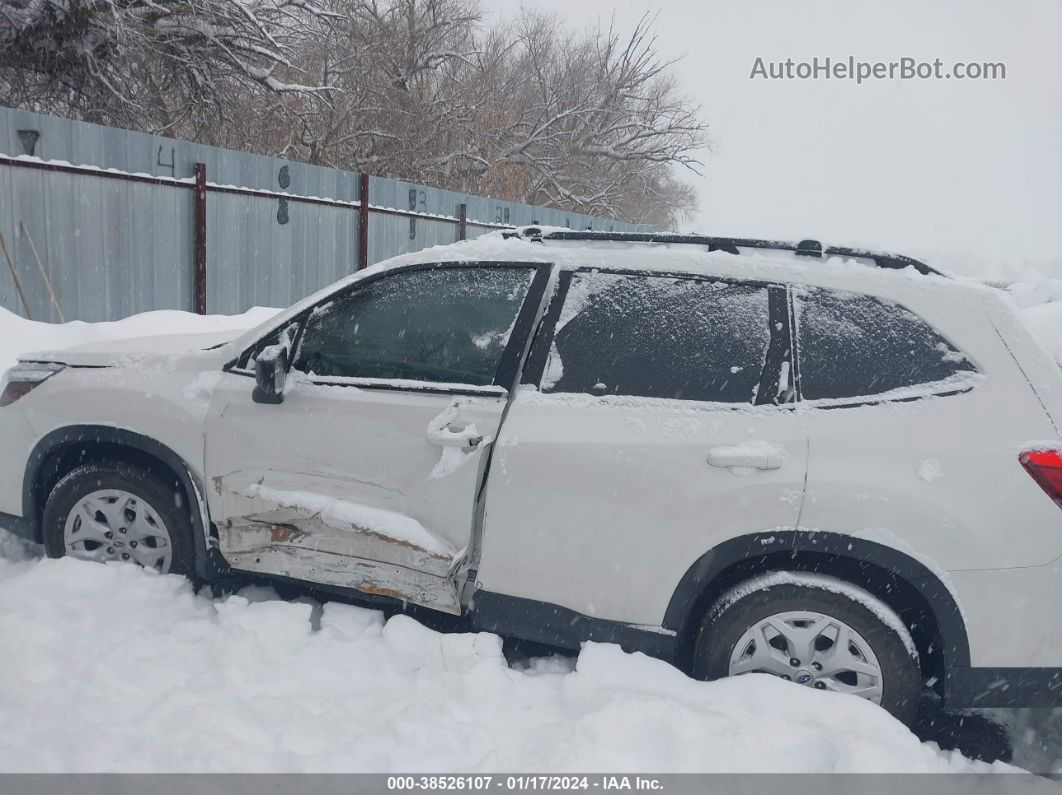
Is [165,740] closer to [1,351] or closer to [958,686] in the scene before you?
[958,686]

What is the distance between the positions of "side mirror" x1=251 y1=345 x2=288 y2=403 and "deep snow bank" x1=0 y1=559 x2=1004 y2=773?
0.87 meters

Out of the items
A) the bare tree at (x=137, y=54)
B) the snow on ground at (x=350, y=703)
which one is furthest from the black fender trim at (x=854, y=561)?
the bare tree at (x=137, y=54)

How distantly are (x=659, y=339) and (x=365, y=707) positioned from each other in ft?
5.41

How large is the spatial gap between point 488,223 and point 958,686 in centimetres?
1772

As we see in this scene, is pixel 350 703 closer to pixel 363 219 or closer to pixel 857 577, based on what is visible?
pixel 857 577

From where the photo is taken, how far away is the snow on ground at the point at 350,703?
Result: 2709 millimetres

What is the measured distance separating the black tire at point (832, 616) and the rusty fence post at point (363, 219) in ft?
40.1

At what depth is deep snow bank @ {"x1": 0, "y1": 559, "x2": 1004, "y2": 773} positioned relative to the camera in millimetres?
2707

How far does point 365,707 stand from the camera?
2.96 meters

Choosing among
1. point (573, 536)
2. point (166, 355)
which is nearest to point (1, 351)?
point (166, 355)

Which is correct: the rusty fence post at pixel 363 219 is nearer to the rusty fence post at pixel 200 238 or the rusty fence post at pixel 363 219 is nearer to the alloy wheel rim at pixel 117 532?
the rusty fence post at pixel 200 238

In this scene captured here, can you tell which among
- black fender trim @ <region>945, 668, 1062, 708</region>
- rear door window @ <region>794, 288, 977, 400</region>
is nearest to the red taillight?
rear door window @ <region>794, 288, 977, 400</region>
